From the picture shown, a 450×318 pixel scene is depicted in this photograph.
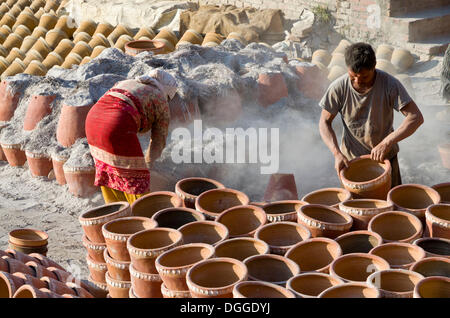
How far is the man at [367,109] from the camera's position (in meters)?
4.13

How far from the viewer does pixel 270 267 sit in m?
3.28

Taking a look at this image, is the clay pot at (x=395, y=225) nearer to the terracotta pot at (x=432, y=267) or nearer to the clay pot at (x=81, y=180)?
the terracotta pot at (x=432, y=267)

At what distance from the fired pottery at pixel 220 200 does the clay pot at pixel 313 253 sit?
74cm

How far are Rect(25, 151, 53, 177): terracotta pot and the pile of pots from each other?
8.85 feet

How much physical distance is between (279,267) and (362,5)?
23.4 ft

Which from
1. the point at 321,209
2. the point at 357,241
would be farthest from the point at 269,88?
the point at 357,241

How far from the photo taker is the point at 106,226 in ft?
12.3

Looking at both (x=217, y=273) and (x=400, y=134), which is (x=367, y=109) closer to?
(x=400, y=134)

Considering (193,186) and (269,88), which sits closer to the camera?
(193,186)

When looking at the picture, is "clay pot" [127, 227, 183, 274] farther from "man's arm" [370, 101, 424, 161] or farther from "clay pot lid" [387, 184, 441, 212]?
"man's arm" [370, 101, 424, 161]

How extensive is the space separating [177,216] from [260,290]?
112 cm

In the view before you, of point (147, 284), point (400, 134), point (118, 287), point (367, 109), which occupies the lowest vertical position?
point (118, 287)
